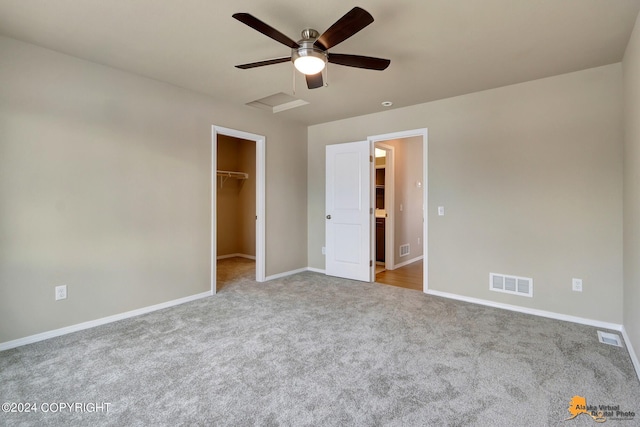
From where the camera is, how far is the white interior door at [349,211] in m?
4.64

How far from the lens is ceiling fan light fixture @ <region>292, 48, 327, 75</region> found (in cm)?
219

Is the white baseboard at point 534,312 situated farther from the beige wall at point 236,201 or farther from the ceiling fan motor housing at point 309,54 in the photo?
the beige wall at point 236,201

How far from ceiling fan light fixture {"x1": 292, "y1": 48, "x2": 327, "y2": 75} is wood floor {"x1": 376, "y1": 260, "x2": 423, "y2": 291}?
3216 mm

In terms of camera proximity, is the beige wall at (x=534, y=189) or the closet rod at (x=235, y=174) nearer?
the beige wall at (x=534, y=189)

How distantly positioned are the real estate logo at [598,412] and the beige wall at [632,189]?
65 cm

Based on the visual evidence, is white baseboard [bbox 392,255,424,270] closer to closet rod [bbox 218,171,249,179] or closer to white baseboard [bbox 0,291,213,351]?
white baseboard [bbox 0,291,213,351]

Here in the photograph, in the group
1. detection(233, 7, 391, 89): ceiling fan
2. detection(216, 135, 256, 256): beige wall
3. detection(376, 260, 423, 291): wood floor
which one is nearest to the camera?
detection(233, 7, 391, 89): ceiling fan

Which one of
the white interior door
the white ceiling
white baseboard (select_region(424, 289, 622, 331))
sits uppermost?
the white ceiling

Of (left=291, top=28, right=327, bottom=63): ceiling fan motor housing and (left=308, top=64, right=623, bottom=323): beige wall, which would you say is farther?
(left=308, top=64, right=623, bottom=323): beige wall

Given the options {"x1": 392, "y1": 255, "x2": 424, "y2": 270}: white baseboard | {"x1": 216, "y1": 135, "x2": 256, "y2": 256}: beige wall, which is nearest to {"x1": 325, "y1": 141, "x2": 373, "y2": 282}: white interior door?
{"x1": 392, "y1": 255, "x2": 424, "y2": 270}: white baseboard

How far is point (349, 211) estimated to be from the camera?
4812 mm

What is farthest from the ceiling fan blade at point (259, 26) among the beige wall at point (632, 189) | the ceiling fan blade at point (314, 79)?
the beige wall at point (632, 189)

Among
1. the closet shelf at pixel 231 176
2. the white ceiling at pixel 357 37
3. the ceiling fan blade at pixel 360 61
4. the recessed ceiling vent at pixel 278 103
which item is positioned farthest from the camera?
the closet shelf at pixel 231 176

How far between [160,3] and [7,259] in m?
2.36
